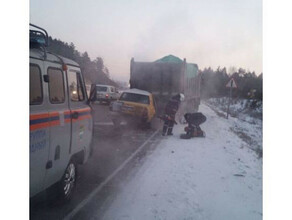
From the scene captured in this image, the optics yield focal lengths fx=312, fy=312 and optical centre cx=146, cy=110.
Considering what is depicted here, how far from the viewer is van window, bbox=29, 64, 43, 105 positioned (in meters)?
3.02

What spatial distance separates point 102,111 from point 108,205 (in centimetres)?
1158

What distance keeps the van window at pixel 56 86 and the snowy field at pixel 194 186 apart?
1.50 metres

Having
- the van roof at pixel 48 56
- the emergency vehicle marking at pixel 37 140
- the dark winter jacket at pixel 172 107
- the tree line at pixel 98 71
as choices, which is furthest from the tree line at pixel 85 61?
the dark winter jacket at pixel 172 107

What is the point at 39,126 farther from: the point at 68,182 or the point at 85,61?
the point at 85,61

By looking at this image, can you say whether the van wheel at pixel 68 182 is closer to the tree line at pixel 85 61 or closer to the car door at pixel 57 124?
the car door at pixel 57 124

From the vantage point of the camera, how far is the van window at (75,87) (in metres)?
4.15

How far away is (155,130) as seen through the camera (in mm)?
11375

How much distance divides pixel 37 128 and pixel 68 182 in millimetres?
1434

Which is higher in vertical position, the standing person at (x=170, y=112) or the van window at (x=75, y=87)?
the van window at (x=75, y=87)

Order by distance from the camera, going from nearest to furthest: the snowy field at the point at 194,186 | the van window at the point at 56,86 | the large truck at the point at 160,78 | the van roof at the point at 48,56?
the van roof at the point at 48,56
the van window at the point at 56,86
the snowy field at the point at 194,186
the large truck at the point at 160,78

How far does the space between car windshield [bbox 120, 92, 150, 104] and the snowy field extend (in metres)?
3.79

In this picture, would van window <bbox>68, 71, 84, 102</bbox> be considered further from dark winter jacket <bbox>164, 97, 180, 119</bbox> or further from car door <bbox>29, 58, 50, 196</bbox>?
dark winter jacket <bbox>164, 97, 180, 119</bbox>

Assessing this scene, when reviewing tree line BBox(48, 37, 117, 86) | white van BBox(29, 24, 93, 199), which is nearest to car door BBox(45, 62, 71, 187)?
white van BBox(29, 24, 93, 199)
